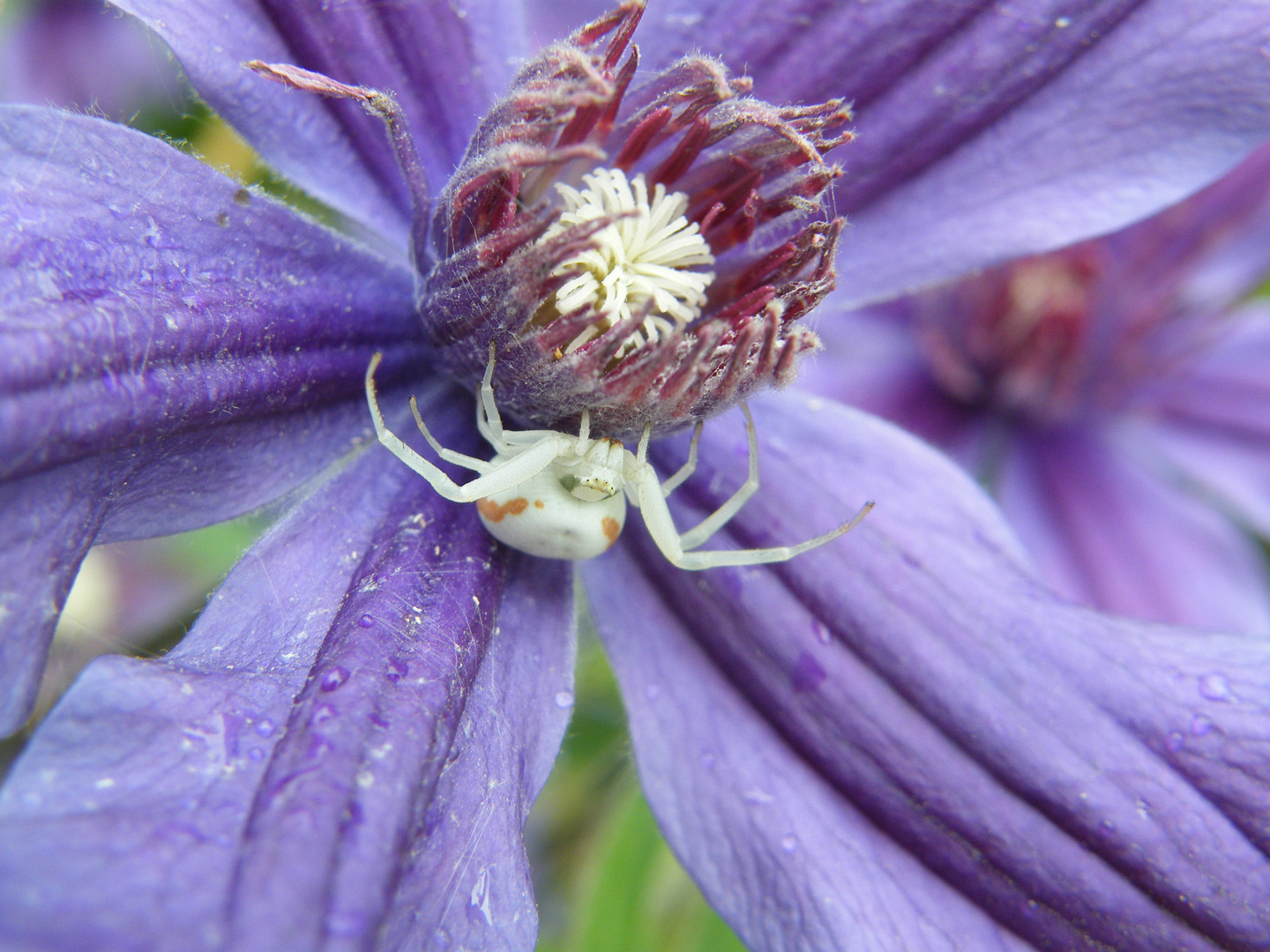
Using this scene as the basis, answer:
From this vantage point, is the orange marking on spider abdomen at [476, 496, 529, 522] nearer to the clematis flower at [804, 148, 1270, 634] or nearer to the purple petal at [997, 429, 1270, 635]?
the clematis flower at [804, 148, 1270, 634]

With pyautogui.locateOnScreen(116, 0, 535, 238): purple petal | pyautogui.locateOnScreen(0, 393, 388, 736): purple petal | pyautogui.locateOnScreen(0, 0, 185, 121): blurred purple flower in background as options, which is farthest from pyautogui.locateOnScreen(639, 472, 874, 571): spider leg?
pyautogui.locateOnScreen(0, 0, 185, 121): blurred purple flower in background

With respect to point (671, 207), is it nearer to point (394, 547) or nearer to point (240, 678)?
point (394, 547)

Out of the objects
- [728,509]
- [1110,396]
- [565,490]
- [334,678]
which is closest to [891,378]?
[1110,396]

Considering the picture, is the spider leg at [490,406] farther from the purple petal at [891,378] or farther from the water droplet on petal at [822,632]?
the purple petal at [891,378]

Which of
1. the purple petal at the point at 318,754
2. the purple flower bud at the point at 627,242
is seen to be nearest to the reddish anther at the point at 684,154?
the purple flower bud at the point at 627,242

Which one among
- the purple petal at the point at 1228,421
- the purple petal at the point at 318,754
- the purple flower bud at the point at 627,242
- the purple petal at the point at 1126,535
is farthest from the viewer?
the purple petal at the point at 1228,421
